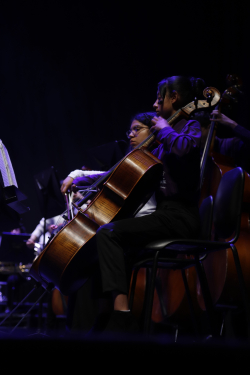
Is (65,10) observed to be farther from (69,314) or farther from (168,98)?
(69,314)

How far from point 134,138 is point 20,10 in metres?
3.36

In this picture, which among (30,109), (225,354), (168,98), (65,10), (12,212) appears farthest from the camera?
(30,109)

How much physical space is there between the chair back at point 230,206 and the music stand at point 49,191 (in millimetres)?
2027

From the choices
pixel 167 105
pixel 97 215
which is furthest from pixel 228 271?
pixel 167 105

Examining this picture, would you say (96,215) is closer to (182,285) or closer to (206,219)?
(206,219)

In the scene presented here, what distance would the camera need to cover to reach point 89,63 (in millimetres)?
5094

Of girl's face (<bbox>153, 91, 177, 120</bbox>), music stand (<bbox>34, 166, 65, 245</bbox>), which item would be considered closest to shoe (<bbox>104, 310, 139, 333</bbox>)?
girl's face (<bbox>153, 91, 177, 120</bbox>)

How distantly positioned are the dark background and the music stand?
5.76 ft

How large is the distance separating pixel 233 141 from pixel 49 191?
1.75 metres

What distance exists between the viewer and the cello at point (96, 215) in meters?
1.87

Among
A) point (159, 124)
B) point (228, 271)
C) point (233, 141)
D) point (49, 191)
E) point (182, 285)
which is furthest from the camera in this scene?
point (49, 191)

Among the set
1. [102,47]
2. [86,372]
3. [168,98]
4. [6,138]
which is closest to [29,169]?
[6,138]

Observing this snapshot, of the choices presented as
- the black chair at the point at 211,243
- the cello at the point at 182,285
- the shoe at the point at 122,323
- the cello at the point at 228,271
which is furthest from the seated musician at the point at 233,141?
the shoe at the point at 122,323

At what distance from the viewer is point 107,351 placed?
51 cm
